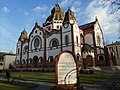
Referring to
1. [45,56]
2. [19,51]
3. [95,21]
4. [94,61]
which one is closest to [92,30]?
[95,21]

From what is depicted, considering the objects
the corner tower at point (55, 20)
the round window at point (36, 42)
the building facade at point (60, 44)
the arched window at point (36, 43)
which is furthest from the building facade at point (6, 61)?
the round window at point (36, 42)

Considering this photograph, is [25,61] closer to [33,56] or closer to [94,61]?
[33,56]

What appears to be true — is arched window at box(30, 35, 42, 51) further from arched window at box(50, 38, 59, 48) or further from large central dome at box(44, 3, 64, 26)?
large central dome at box(44, 3, 64, 26)

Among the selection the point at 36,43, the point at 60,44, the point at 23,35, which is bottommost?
the point at 60,44

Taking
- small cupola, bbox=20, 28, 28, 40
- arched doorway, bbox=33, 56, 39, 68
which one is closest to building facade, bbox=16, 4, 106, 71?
arched doorway, bbox=33, 56, 39, 68

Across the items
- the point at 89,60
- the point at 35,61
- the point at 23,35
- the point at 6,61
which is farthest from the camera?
A: the point at 6,61

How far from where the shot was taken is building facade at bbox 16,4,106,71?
31.2 metres

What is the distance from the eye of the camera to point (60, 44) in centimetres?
3284

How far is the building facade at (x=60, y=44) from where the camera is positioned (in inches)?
1230

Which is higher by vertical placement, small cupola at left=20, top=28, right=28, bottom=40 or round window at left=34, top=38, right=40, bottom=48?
small cupola at left=20, top=28, right=28, bottom=40

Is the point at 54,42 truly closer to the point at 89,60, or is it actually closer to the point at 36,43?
the point at 36,43

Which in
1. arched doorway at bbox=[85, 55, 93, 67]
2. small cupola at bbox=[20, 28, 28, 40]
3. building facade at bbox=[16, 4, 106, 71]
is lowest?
arched doorway at bbox=[85, 55, 93, 67]

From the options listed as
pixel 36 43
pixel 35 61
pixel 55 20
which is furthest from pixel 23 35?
pixel 35 61

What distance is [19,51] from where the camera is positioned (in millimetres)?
46688
